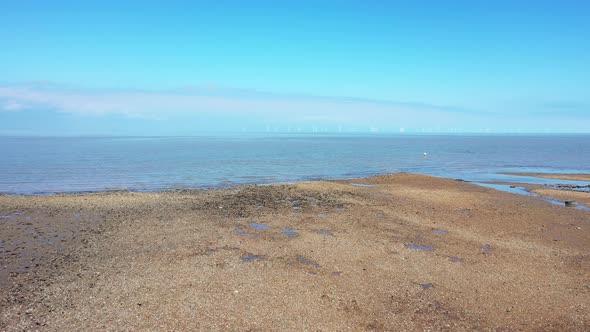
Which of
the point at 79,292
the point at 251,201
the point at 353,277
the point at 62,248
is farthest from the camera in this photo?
the point at 251,201

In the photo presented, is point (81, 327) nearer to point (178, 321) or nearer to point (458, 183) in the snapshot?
point (178, 321)

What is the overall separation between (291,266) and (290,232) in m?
4.92

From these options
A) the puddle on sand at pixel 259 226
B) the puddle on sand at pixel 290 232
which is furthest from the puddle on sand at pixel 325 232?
the puddle on sand at pixel 259 226

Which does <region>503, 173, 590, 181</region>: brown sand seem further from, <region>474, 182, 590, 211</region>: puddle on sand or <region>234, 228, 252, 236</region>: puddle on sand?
<region>234, 228, 252, 236</region>: puddle on sand

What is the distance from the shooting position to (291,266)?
14070mm

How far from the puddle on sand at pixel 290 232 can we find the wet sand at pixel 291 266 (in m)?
0.05

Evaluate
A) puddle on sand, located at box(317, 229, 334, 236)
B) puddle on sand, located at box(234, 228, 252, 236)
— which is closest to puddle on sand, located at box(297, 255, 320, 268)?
puddle on sand, located at box(317, 229, 334, 236)

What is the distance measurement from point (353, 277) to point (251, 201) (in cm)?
1473

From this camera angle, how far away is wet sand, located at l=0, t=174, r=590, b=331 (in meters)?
10.2

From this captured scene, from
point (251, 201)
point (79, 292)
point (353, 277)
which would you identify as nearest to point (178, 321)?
point (79, 292)

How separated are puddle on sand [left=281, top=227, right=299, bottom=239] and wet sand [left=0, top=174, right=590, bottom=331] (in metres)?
0.05

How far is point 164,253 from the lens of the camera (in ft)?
50.7

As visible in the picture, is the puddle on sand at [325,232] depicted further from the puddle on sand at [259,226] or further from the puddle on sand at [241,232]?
the puddle on sand at [241,232]

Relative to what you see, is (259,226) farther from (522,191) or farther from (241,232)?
(522,191)
